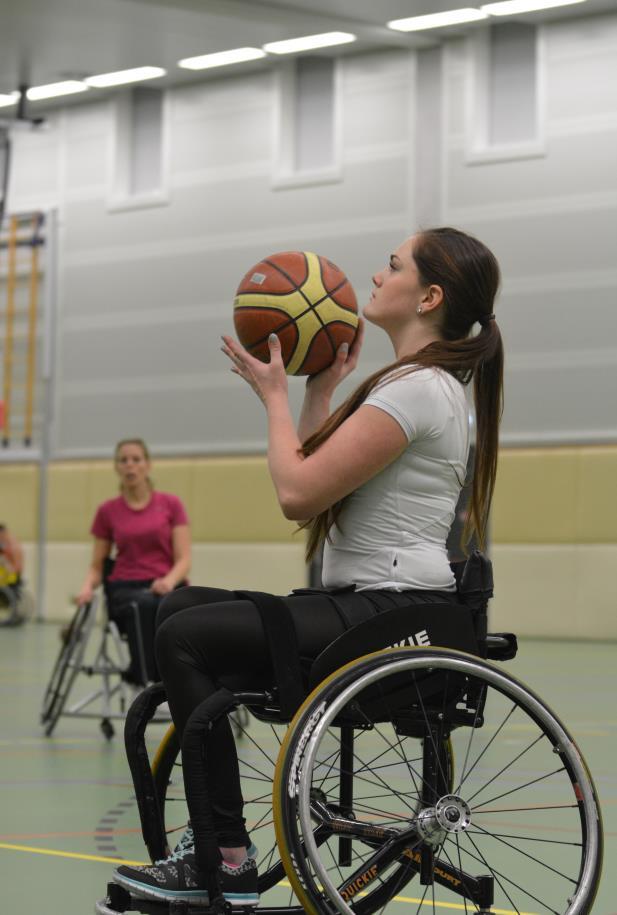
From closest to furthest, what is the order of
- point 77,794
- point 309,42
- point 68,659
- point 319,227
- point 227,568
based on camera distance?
1. point 77,794
2. point 68,659
3. point 309,42
4. point 319,227
5. point 227,568

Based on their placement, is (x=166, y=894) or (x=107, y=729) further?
(x=107, y=729)

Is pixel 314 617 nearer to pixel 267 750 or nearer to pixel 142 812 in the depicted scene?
pixel 142 812

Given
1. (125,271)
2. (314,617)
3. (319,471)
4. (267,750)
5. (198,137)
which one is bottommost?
(267,750)

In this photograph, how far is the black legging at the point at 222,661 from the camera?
2.27m

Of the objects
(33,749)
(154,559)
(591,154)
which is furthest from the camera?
(591,154)

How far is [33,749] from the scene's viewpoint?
5.28 m

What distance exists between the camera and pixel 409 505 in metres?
2.44

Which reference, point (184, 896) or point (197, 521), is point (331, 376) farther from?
point (197, 521)

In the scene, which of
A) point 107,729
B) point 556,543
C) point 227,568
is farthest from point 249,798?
point 227,568

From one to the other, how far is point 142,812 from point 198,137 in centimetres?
1106

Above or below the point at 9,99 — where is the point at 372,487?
below

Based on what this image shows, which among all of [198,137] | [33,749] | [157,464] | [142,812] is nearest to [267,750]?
[33,749]

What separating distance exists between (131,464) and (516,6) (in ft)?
20.3

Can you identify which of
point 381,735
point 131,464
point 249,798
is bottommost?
point 249,798
